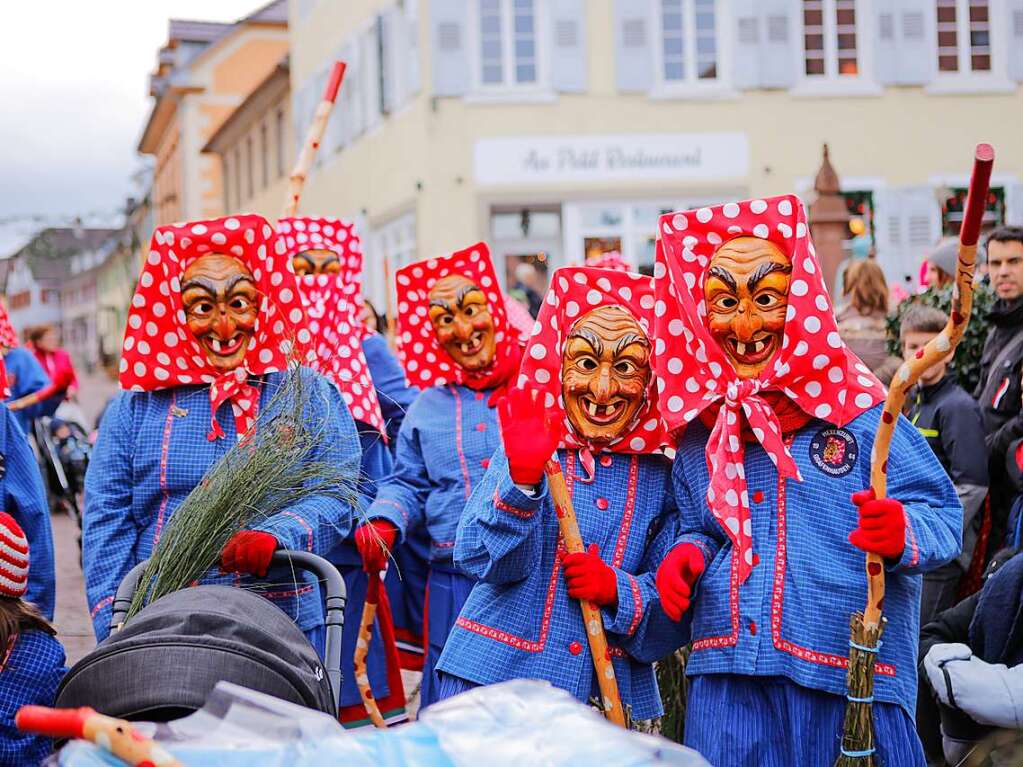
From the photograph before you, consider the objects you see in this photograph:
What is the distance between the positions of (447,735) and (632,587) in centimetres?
191

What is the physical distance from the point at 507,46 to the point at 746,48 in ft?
11.7

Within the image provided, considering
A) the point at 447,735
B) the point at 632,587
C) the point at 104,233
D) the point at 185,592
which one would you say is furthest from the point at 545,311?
the point at 104,233

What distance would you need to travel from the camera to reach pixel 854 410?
145 inches

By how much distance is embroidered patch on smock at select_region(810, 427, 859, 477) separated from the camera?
147 inches

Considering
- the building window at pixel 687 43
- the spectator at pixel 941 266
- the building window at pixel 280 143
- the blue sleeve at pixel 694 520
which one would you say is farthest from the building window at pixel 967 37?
the blue sleeve at pixel 694 520

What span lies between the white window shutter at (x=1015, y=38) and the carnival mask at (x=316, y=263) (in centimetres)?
1728

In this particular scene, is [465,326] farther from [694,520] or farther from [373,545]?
[694,520]

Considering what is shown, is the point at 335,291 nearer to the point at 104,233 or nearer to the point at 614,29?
the point at 614,29

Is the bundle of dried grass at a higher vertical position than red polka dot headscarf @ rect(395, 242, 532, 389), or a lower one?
lower

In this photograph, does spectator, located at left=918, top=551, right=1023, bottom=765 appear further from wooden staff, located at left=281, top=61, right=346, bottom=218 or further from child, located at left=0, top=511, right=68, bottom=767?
wooden staff, located at left=281, top=61, right=346, bottom=218

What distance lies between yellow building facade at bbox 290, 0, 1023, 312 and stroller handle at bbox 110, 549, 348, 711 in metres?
17.1

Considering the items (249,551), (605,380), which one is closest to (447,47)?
(605,380)

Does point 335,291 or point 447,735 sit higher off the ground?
point 335,291

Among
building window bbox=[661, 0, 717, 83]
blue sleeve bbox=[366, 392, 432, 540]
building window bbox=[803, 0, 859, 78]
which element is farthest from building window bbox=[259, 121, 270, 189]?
blue sleeve bbox=[366, 392, 432, 540]
